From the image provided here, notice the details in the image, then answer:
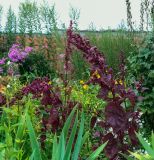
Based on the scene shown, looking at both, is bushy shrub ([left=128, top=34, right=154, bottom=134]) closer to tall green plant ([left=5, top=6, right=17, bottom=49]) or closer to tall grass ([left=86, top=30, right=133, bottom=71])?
tall grass ([left=86, top=30, right=133, bottom=71])

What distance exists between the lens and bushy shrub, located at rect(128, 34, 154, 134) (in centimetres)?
425

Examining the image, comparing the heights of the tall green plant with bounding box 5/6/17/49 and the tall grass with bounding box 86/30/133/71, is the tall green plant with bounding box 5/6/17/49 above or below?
above

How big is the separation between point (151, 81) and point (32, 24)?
9.69 m

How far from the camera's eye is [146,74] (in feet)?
14.4

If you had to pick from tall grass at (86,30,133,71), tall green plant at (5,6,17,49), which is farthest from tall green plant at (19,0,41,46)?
tall grass at (86,30,133,71)

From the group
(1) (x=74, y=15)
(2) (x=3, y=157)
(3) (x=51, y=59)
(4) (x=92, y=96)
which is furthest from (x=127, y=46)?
(2) (x=3, y=157)

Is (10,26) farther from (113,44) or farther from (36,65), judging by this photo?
(113,44)

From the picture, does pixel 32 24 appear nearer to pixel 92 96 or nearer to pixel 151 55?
pixel 92 96

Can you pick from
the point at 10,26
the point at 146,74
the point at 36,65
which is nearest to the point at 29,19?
the point at 10,26

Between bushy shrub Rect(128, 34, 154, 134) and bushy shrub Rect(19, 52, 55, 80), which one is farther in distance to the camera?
bushy shrub Rect(19, 52, 55, 80)

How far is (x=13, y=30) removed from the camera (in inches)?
546

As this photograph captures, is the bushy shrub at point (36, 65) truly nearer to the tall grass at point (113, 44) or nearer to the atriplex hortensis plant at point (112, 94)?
the tall grass at point (113, 44)

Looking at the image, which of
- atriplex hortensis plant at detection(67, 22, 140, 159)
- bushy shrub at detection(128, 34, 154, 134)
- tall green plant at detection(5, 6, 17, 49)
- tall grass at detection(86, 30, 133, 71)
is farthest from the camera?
tall green plant at detection(5, 6, 17, 49)

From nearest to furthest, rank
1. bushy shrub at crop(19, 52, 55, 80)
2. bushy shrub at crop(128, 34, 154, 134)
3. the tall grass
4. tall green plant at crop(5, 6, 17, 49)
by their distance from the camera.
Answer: bushy shrub at crop(128, 34, 154, 134)
the tall grass
bushy shrub at crop(19, 52, 55, 80)
tall green plant at crop(5, 6, 17, 49)
